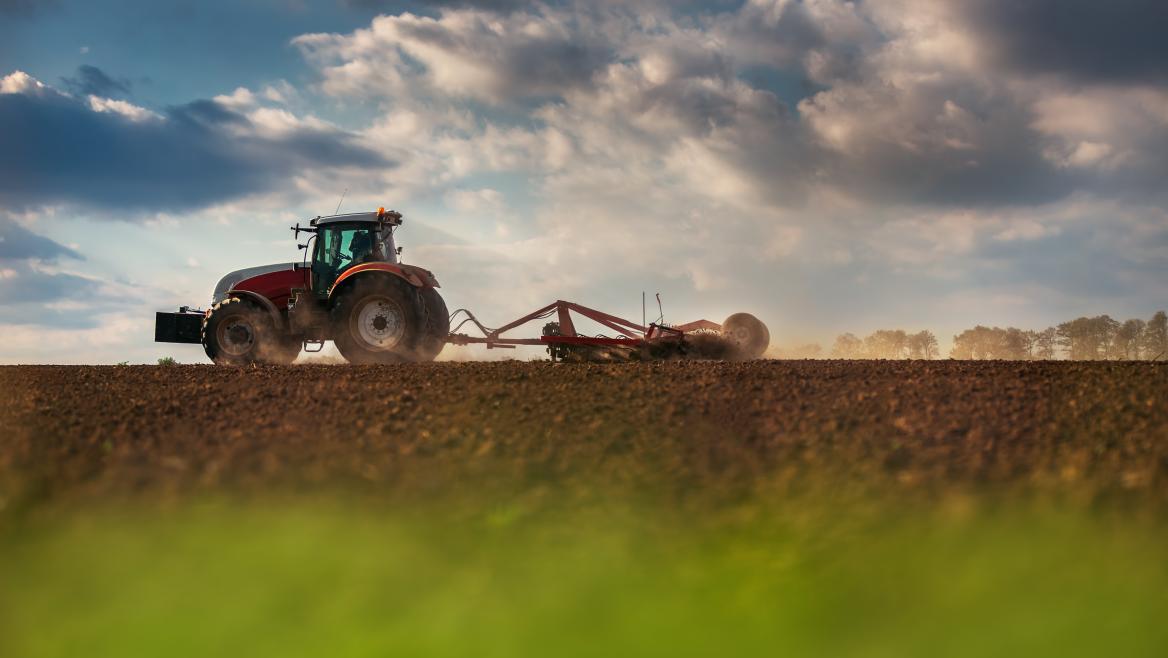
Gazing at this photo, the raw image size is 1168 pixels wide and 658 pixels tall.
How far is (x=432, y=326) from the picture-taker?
11062 mm

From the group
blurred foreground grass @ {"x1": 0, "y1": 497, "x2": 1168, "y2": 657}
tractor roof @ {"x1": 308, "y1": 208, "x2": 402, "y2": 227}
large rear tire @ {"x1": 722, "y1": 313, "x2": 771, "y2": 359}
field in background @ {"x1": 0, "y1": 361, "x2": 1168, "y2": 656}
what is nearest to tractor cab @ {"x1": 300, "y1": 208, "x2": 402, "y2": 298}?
tractor roof @ {"x1": 308, "y1": 208, "x2": 402, "y2": 227}

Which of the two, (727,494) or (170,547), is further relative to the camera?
(727,494)

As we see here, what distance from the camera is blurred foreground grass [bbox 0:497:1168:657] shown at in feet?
6.40

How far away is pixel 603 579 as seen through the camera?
2211 mm

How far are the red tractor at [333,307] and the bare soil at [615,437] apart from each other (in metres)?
4.31

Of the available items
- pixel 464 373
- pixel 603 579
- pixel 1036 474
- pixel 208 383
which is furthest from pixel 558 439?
pixel 208 383

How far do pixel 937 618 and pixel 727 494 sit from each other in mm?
1100

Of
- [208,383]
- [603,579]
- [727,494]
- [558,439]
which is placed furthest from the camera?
[208,383]

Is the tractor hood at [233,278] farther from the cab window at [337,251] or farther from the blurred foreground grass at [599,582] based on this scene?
the blurred foreground grass at [599,582]

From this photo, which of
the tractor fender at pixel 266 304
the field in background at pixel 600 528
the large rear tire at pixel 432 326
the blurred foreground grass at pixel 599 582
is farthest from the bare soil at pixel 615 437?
the tractor fender at pixel 266 304

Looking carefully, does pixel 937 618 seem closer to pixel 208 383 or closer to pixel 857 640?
pixel 857 640

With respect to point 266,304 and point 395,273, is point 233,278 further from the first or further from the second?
point 395,273

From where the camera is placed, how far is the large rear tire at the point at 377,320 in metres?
10.9

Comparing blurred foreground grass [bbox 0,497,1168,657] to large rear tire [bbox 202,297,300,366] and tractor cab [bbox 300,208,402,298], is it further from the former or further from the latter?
large rear tire [bbox 202,297,300,366]
